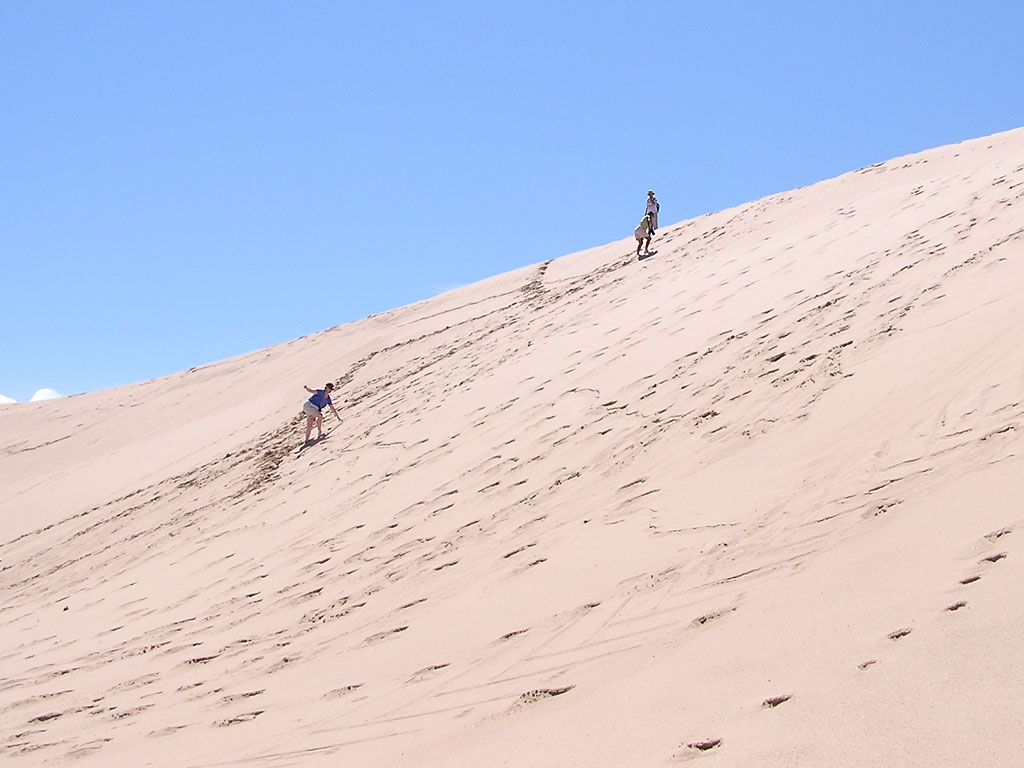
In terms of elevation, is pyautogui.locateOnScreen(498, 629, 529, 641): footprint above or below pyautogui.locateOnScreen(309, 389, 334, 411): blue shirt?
below

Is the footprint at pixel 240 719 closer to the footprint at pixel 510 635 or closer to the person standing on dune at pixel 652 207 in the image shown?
the footprint at pixel 510 635

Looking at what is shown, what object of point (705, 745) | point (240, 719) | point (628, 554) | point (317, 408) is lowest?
point (705, 745)

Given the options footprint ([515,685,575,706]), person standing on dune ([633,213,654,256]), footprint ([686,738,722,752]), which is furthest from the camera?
person standing on dune ([633,213,654,256])

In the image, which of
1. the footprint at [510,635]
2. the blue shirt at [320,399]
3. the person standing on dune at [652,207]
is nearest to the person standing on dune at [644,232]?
the person standing on dune at [652,207]

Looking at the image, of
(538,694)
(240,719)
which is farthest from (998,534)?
(240,719)

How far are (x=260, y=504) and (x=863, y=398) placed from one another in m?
5.83

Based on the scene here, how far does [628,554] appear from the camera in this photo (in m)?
4.53

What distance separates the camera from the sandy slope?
287 centimetres

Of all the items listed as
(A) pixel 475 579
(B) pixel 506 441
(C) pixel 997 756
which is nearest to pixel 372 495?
(B) pixel 506 441

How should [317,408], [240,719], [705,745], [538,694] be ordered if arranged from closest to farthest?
[705,745] → [538,694] → [240,719] → [317,408]

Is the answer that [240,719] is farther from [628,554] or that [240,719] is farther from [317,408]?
[317,408]

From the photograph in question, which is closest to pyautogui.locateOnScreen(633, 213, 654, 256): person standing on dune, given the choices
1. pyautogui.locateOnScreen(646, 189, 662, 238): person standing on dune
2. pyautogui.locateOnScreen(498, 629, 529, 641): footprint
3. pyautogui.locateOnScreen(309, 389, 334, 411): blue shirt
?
pyautogui.locateOnScreen(646, 189, 662, 238): person standing on dune

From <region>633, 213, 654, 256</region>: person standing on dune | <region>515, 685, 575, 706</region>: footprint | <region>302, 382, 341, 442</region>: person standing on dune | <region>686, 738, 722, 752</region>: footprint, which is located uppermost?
<region>633, 213, 654, 256</region>: person standing on dune

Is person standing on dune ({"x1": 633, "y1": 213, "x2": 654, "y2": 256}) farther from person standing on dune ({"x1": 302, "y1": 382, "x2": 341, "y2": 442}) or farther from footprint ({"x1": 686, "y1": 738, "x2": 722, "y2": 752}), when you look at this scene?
footprint ({"x1": 686, "y1": 738, "x2": 722, "y2": 752})
